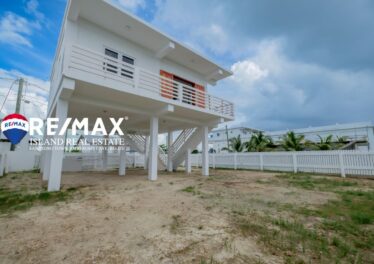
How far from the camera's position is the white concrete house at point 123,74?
622 cm

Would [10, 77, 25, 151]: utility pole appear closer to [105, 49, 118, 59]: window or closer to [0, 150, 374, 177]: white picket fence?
[0, 150, 374, 177]: white picket fence

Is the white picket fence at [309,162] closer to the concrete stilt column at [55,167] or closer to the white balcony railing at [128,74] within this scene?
the white balcony railing at [128,74]

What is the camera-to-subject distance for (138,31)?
8258 millimetres

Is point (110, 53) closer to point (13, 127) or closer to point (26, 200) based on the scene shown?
point (26, 200)

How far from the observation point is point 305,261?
7.14 feet

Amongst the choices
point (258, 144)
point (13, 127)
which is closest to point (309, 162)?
point (258, 144)

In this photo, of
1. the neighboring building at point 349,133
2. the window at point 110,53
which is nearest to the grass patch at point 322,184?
the window at point 110,53

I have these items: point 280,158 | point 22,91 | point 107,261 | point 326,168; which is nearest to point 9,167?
point 22,91

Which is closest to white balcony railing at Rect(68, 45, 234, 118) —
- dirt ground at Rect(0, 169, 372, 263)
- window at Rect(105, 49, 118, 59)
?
window at Rect(105, 49, 118, 59)

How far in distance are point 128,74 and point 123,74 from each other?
0.67 m

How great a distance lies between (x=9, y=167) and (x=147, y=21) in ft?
48.2

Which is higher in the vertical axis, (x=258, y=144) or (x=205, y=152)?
(x=258, y=144)

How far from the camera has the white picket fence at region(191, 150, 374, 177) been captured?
946 centimetres

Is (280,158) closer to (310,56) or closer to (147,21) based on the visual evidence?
(310,56)
